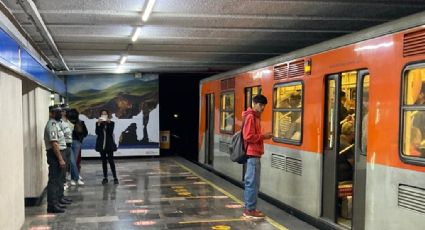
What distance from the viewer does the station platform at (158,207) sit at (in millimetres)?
6379

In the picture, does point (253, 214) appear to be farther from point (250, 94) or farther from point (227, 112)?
point (227, 112)

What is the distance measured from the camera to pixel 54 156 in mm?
6867

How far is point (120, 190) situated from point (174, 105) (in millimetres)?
10538

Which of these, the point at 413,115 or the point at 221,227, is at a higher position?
the point at 413,115

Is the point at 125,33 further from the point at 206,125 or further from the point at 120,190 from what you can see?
the point at 206,125

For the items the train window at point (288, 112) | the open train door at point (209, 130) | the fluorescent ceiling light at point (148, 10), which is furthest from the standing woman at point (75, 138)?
the train window at point (288, 112)

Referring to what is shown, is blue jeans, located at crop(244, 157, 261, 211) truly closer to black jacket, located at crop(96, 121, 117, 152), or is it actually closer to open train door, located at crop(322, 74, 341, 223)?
open train door, located at crop(322, 74, 341, 223)

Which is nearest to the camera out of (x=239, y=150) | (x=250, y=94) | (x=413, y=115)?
(x=413, y=115)

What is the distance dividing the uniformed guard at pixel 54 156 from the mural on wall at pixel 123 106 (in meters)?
8.03

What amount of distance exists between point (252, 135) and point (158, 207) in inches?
81.7

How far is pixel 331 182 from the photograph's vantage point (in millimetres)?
5855

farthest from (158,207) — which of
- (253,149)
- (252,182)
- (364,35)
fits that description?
(364,35)

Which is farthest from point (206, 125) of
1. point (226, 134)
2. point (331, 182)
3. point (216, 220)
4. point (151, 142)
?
point (331, 182)

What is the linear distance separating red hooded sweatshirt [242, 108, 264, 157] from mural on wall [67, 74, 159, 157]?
9166 mm
